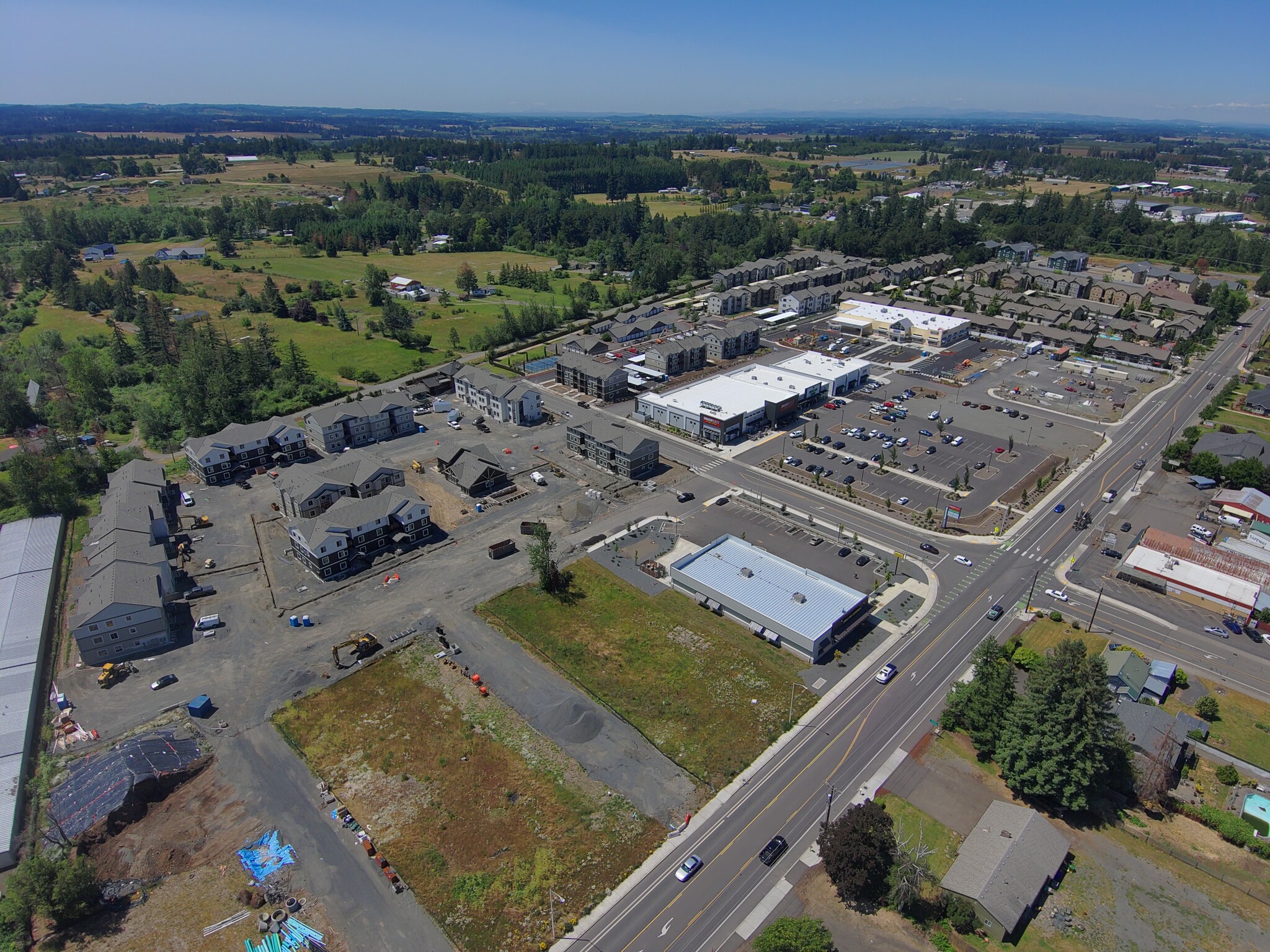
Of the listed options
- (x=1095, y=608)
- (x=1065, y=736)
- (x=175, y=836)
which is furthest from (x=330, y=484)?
(x=1095, y=608)

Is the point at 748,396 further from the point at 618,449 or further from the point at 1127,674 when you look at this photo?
the point at 1127,674

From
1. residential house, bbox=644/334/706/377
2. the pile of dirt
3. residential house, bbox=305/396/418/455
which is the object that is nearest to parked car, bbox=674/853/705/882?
the pile of dirt

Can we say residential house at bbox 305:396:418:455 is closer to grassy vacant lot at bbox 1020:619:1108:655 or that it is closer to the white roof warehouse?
the white roof warehouse

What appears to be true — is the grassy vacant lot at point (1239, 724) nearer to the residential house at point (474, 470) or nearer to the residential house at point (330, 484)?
the residential house at point (474, 470)

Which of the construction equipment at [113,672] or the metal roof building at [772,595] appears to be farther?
the metal roof building at [772,595]

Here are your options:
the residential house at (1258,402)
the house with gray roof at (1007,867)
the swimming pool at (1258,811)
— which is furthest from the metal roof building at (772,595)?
the residential house at (1258,402)

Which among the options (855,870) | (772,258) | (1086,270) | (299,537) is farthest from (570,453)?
(1086,270)
